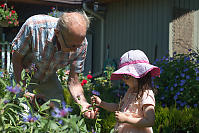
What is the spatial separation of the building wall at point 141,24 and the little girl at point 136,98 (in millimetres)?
3384

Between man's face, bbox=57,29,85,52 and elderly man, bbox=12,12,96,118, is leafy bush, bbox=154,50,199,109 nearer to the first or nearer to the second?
elderly man, bbox=12,12,96,118

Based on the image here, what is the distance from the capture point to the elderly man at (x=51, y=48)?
1.79 meters

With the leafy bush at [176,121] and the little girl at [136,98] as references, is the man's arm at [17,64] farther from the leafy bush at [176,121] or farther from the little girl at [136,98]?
the leafy bush at [176,121]

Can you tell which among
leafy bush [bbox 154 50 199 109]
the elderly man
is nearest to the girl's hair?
the elderly man

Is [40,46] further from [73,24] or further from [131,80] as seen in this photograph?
[131,80]

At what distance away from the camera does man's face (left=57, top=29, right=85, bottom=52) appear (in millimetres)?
1754

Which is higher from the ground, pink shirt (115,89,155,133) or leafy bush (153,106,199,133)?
pink shirt (115,89,155,133)

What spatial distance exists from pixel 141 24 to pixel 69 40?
13.8 ft

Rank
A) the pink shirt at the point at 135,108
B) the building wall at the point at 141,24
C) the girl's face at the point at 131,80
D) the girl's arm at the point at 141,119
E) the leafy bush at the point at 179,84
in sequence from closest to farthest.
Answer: the girl's arm at the point at 141,119 < the pink shirt at the point at 135,108 < the girl's face at the point at 131,80 < the leafy bush at the point at 179,84 < the building wall at the point at 141,24

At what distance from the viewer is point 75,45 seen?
1.81m

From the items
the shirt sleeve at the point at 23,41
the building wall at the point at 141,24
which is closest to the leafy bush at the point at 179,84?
the building wall at the point at 141,24

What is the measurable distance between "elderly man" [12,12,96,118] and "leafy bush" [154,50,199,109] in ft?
5.26

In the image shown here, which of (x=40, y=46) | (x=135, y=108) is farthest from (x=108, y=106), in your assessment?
(x=40, y=46)

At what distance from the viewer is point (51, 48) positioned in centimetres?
200
